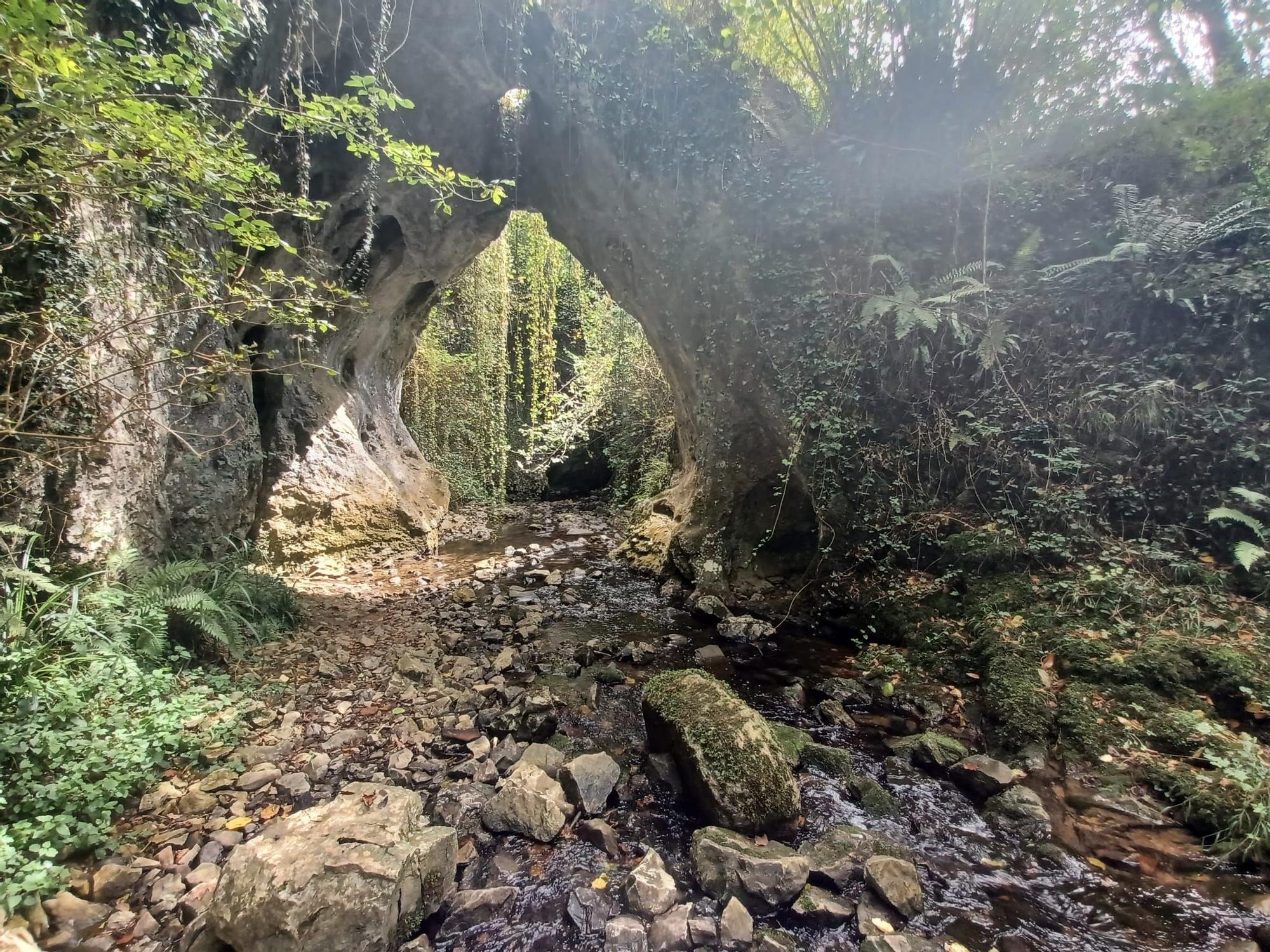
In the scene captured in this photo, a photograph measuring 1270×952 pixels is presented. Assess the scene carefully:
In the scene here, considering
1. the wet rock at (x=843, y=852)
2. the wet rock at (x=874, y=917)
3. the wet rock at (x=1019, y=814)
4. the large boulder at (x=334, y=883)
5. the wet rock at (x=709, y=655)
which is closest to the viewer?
the large boulder at (x=334, y=883)

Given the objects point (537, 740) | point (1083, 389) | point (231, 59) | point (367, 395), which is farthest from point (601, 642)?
point (367, 395)

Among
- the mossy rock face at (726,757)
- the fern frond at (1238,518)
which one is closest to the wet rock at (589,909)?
the mossy rock face at (726,757)

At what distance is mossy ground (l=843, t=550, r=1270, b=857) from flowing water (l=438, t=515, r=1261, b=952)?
59 centimetres

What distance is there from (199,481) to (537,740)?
4232 millimetres

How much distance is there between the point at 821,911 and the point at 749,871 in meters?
0.34

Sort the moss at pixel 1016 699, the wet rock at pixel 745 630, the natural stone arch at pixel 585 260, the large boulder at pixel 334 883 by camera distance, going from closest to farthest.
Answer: the large boulder at pixel 334 883 < the moss at pixel 1016 699 < the wet rock at pixel 745 630 < the natural stone arch at pixel 585 260

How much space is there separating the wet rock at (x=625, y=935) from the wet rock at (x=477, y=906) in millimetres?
498

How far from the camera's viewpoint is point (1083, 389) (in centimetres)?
509

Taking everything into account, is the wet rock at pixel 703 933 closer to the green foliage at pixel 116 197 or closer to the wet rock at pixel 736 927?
the wet rock at pixel 736 927

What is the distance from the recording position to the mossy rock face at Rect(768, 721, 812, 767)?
359cm

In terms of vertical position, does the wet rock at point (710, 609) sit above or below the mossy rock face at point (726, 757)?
above

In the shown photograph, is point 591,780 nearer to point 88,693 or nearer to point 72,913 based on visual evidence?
point 72,913

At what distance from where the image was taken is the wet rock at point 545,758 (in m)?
3.43

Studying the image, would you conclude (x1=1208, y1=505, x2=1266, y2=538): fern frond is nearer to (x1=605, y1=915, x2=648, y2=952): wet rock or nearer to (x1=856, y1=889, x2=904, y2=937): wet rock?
(x1=856, y1=889, x2=904, y2=937): wet rock
